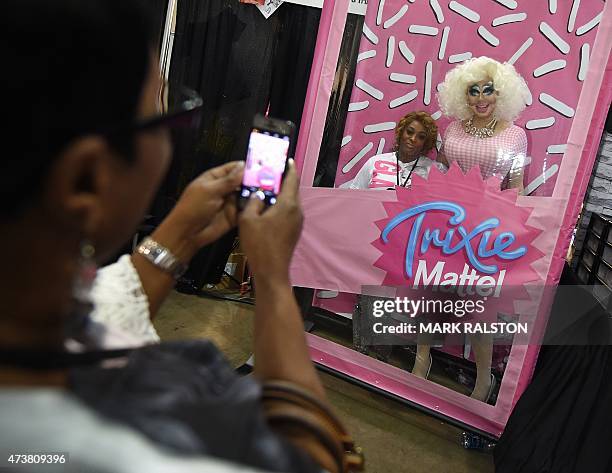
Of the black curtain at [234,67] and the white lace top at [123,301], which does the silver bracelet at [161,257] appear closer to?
the white lace top at [123,301]

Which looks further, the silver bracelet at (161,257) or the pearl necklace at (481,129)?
the pearl necklace at (481,129)

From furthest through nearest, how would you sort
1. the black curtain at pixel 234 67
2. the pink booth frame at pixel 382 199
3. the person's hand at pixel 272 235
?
1. the black curtain at pixel 234 67
2. the pink booth frame at pixel 382 199
3. the person's hand at pixel 272 235

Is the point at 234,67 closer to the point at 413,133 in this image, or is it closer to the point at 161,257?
the point at 413,133

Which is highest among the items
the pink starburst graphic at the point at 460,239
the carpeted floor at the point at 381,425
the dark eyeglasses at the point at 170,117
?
the dark eyeglasses at the point at 170,117

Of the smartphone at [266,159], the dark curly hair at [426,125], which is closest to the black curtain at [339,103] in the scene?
the dark curly hair at [426,125]

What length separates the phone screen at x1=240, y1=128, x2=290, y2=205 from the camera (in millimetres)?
1021

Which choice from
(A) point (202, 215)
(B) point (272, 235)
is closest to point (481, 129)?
(A) point (202, 215)

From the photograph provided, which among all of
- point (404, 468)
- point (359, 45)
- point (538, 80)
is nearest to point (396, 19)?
point (359, 45)

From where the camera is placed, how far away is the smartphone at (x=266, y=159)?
1.02m

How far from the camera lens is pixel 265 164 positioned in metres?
1.10

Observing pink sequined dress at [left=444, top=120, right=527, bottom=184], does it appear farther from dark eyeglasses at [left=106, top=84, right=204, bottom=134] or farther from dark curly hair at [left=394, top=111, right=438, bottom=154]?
dark eyeglasses at [left=106, top=84, right=204, bottom=134]

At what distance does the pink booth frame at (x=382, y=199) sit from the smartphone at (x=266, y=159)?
3.62ft

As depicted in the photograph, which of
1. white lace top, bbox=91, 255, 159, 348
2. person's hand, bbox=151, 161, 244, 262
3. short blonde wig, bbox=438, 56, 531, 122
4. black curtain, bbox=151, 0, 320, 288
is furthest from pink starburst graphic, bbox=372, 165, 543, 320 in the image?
white lace top, bbox=91, 255, 159, 348

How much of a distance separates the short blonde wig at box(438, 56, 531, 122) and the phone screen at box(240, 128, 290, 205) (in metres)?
1.17
